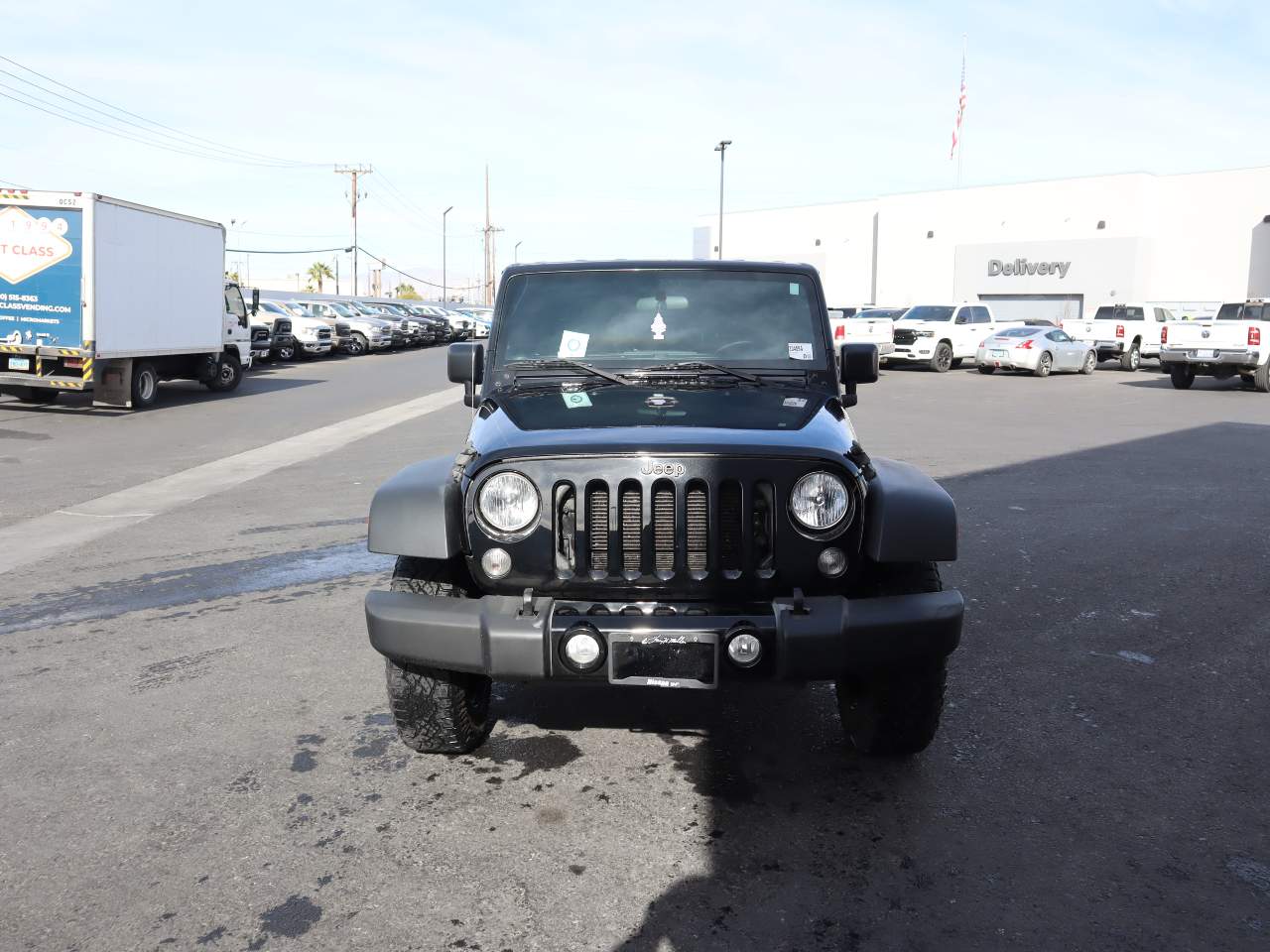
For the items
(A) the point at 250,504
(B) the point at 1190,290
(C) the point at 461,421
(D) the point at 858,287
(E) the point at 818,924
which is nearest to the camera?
(E) the point at 818,924

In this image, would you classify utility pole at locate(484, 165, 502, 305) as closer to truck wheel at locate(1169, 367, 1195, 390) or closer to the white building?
the white building

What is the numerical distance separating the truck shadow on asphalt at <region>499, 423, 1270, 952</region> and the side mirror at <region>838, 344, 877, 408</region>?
1.40 m

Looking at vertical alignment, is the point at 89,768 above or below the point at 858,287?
below

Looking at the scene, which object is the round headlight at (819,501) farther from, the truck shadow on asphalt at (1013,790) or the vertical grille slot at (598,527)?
the truck shadow on asphalt at (1013,790)

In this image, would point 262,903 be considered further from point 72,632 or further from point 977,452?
point 977,452

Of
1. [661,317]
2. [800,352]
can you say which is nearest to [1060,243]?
[800,352]

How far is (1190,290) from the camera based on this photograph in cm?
5375

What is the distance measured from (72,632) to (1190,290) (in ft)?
189

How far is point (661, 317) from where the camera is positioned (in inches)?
188

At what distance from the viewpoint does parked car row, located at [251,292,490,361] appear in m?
30.2

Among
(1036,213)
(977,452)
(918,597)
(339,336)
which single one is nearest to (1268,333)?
(977,452)

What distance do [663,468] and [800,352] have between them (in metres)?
1.55

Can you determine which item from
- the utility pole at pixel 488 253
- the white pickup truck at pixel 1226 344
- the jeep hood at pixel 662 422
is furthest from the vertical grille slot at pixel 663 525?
the utility pole at pixel 488 253

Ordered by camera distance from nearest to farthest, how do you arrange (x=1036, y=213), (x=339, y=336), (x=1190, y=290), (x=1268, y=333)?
(x=1268, y=333)
(x=339, y=336)
(x=1190, y=290)
(x=1036, y=213)
